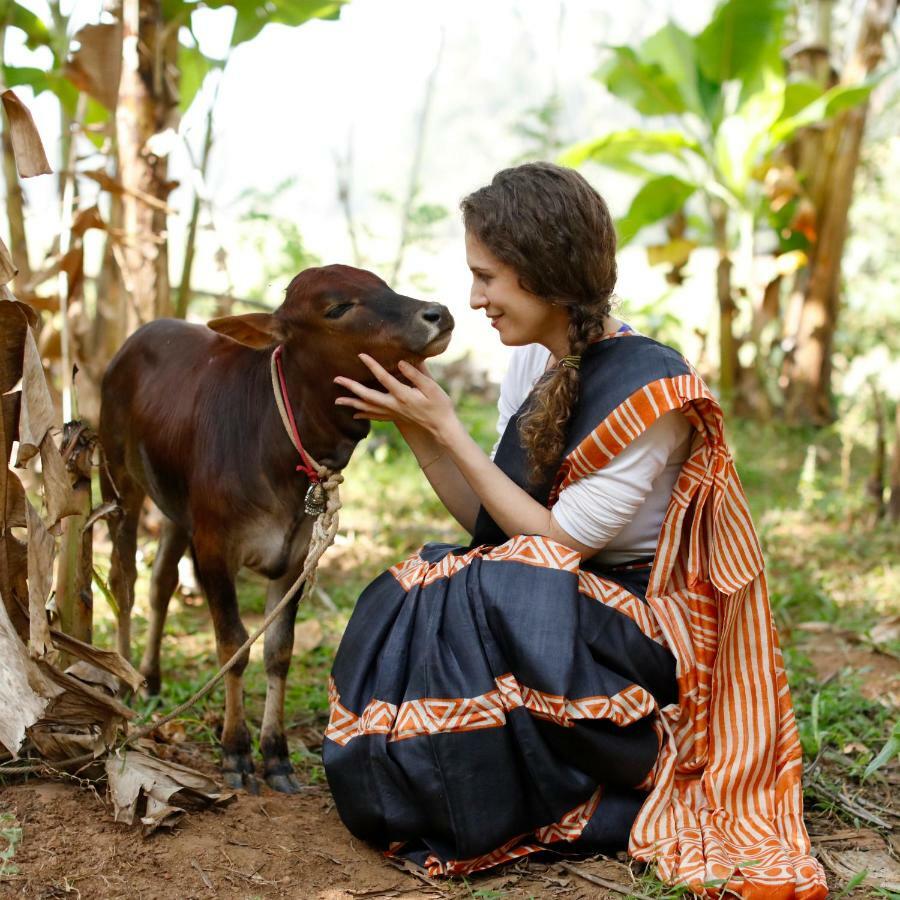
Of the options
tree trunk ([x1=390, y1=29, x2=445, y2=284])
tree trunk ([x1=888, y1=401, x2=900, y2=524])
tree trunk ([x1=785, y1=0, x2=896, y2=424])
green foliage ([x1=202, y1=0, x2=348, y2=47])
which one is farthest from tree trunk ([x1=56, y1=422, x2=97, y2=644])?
tree trunk ([x1=785, y1=0, x2=896, y2=424])

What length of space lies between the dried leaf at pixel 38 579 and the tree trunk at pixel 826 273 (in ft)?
24.0

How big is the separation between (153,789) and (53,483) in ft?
2.54

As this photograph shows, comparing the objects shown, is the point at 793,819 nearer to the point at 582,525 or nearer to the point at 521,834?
the point at 521,834

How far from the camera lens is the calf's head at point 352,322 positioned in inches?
109

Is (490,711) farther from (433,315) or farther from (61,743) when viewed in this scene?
(61,743)

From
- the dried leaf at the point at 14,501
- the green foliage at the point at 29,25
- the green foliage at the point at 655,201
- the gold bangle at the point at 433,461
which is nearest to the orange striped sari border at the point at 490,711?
the gold bangle at the point at 433,461

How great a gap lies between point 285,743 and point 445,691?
0.78 m

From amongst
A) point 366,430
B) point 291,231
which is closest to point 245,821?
→ point 366,430

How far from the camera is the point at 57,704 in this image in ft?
9.06

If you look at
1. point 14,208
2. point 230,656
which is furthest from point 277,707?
point 14,208

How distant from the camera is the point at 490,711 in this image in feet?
8.64

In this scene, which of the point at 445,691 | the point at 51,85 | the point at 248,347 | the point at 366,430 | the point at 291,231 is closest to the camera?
the point at 445,691

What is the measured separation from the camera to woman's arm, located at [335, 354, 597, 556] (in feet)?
9.20

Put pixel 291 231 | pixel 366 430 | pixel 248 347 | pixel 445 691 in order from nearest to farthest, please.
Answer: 1. pixel 445 691
2. pixel 366 430
3. pixel 248 347
4. pixel 291 231
